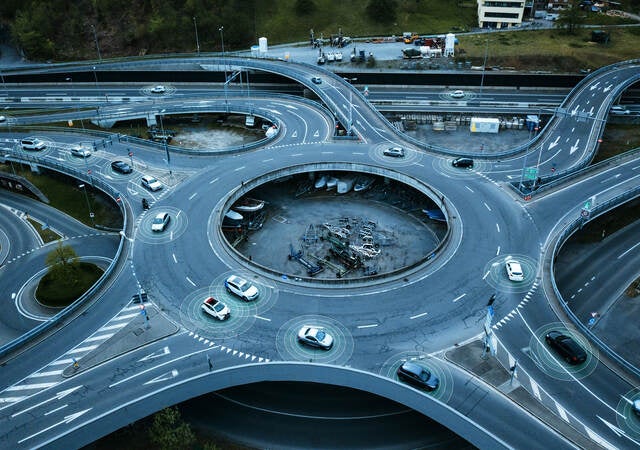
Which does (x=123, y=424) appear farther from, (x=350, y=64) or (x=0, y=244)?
(x=350, y=64)

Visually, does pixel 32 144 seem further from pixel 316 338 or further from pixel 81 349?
pixel 316 338

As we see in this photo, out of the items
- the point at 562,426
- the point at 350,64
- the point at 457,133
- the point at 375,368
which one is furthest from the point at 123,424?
the point at 350,64

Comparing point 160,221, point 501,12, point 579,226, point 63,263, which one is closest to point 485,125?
point 579,226

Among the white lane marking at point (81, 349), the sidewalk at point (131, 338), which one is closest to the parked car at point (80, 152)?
the sidewalk at point (131, 338)

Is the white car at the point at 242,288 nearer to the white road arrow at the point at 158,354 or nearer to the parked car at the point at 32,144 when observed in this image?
the white road arrow at the point at 158,354

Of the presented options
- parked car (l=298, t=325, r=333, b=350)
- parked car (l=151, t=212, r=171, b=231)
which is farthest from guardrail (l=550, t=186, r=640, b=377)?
parked car (l=151, t=212, r=171, b=231)
